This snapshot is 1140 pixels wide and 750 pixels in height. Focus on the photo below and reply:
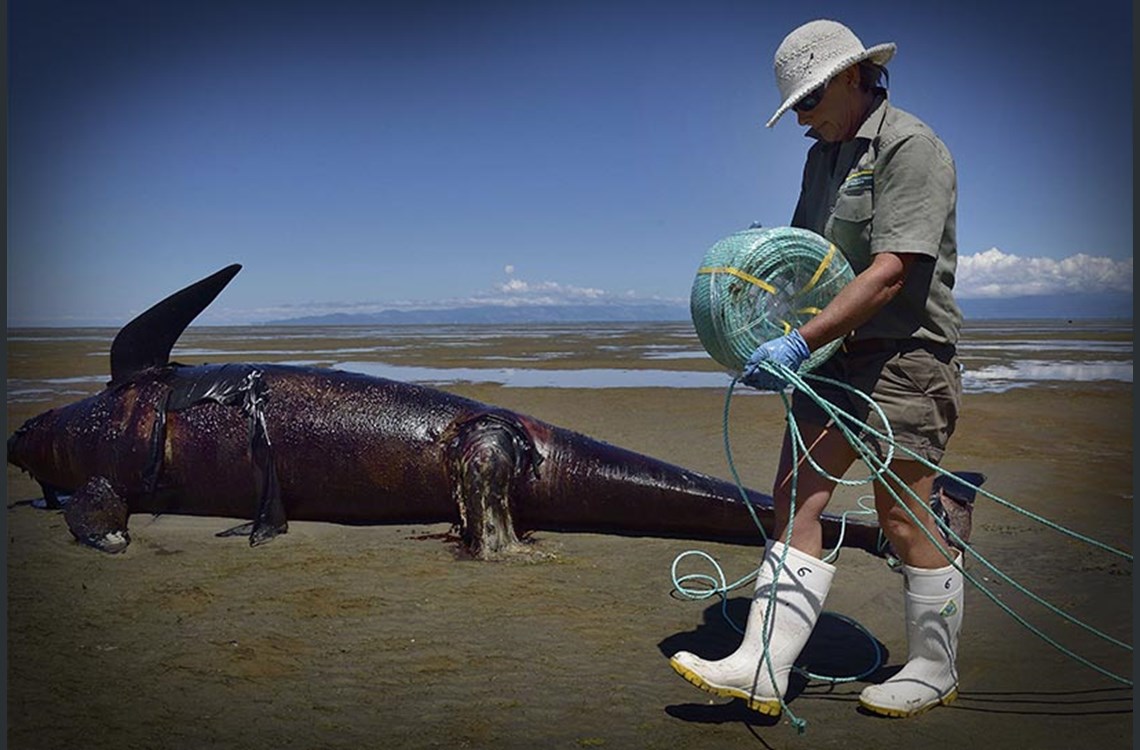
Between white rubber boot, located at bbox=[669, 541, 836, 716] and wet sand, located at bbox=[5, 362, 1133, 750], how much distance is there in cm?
13

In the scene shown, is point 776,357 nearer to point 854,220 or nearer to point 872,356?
point 872,356

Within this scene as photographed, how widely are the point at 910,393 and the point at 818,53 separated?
141 cm

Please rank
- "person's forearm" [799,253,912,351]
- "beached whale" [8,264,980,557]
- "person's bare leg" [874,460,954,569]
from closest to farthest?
1. "person's forearm" [799,253,912,351]
2. "person's bare leg" [874,460,954,569]
3. "beached whale" [8,264,980,557]

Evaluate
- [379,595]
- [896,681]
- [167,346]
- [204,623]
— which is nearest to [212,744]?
[204,623]

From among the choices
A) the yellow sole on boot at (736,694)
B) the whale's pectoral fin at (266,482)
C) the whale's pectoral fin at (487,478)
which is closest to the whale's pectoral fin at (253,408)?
the whale's pectoral fin at (266,482)

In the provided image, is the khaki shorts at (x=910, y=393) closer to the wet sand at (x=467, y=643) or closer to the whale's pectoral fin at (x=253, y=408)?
the wet sand at (x=467, y=643)

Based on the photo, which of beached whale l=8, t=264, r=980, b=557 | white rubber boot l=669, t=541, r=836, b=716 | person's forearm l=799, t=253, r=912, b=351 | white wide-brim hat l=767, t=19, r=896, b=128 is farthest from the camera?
beached whale l=8, t=264, r=980, b=557

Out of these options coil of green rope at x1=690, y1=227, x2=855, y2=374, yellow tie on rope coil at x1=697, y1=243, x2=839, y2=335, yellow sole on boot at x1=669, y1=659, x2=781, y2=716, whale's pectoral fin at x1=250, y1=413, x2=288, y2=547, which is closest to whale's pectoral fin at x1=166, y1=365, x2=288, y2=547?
whale's pectoral fin at x1=250, y1=413, x2=288, y2=547

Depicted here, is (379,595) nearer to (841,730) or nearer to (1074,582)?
(841,730)

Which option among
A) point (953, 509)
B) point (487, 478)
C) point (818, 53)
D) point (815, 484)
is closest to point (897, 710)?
point (815, 484)

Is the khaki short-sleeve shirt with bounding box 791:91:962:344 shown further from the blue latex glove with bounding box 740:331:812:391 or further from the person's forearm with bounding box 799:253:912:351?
the blue latex glove with bounding box 740:331:812:391

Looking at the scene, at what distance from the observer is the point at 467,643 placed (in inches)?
173

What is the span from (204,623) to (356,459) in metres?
2.19

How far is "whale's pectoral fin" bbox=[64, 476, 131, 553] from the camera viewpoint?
621 cm
